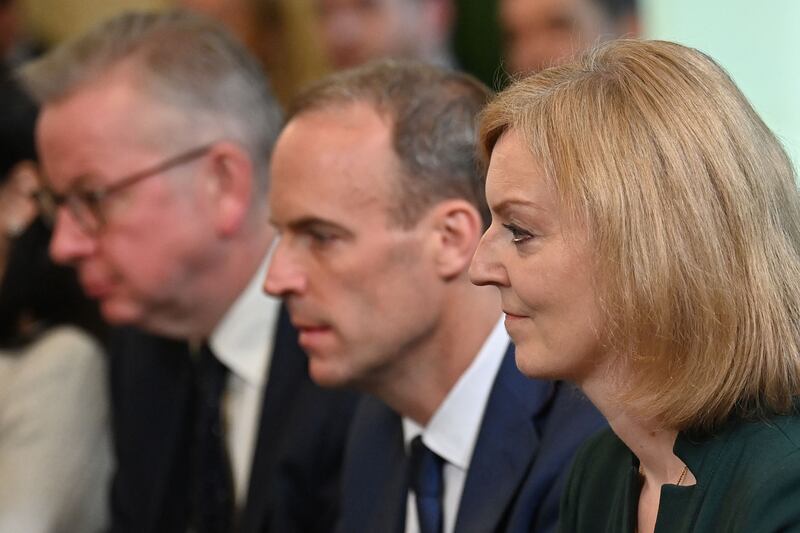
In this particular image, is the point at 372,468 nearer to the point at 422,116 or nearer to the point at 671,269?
the point at 422,116

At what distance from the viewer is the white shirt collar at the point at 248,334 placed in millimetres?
2498

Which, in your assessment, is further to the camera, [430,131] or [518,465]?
[430,131]

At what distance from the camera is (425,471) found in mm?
1898

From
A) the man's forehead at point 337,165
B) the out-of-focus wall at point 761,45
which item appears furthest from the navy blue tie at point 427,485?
the out-of-focus wall at point 761,45

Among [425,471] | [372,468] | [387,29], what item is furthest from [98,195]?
[387,29]

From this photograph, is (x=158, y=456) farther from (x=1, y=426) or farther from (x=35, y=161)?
(x=35, y=161)

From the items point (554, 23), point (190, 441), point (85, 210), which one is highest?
point (554, 23)

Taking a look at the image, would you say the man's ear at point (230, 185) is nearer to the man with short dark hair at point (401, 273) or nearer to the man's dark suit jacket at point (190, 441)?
the man's dark suit jacket at point (190, 441)

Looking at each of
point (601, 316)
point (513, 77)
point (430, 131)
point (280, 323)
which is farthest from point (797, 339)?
point (280, 323)

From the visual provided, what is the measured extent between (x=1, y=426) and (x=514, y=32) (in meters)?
1.71

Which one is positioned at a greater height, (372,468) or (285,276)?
(285,276)

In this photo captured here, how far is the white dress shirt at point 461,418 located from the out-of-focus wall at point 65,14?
419 centimetres

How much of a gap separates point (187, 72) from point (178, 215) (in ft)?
0.95

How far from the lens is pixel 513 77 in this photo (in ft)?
5.02
